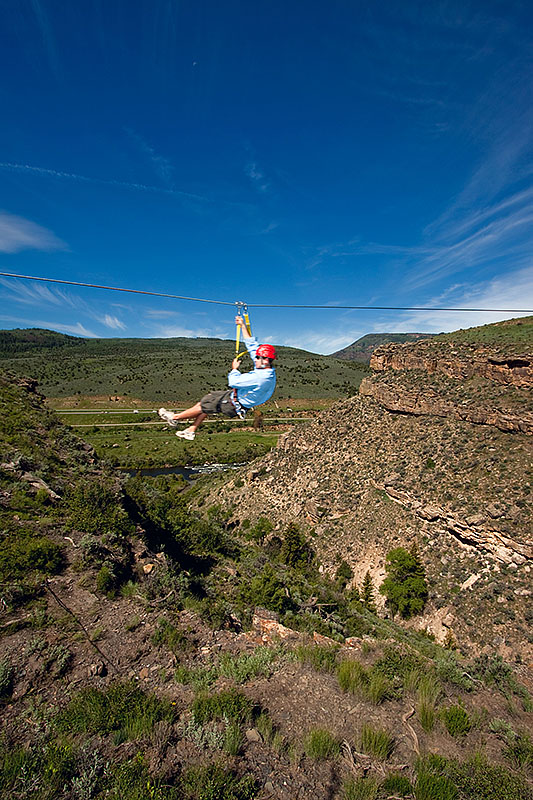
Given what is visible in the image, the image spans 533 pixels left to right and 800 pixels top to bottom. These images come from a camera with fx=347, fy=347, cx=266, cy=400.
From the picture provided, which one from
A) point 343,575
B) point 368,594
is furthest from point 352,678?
point 343,575

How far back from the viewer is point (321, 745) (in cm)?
645

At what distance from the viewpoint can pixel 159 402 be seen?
102 m

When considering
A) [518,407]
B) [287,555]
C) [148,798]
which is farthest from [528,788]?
[518,407]

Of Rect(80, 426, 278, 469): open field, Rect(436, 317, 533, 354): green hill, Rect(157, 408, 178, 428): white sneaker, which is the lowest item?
Rect(80, 426, 278, 469): open field

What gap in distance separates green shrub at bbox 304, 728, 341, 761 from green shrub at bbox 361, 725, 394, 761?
23.6 inches

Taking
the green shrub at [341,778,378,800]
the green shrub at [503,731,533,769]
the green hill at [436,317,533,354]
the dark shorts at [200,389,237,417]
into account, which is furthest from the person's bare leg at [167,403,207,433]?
the green hill at [436,317,533,354]

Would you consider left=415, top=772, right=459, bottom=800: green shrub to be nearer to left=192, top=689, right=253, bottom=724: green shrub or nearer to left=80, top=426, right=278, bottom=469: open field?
left=192, top=689, right=253, bottom=724: green shrub

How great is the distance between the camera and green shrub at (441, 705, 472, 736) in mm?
7555

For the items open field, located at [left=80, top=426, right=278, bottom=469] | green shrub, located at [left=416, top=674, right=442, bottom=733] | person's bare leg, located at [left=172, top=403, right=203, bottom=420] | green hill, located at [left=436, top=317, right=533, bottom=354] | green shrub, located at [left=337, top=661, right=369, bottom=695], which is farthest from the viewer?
open field, located at [left=80, top=426, right=278, bottom=469]

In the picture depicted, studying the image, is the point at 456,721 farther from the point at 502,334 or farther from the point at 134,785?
the point at 502,334

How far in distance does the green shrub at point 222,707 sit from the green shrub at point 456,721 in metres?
4.44

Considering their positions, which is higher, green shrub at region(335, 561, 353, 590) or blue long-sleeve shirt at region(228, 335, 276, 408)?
blue long-sleeve shirt at region(228, 335, 276, 408)

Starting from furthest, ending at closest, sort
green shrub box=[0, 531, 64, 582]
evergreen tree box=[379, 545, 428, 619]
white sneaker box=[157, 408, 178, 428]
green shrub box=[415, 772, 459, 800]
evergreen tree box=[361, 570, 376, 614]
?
1. evergreen tree box=[361, 570, 376, 614]
2. evergreen tree box=[379, 545, 428, 619]
3. green shrub box=[0, 531, 64, 582]
4. white sneaker box=[157, 408, 178, 428]
5. green shrub box=[415, 772, 459, 800]

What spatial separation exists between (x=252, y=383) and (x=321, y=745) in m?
7.04
